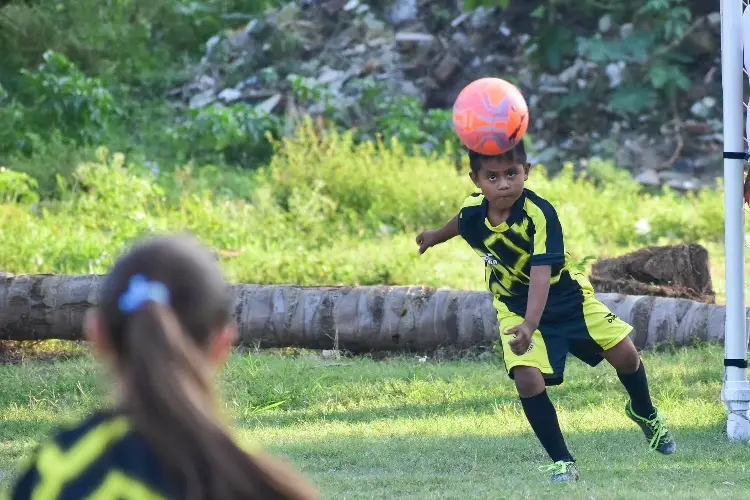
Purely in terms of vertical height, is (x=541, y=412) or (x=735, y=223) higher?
(x=735, y=223)

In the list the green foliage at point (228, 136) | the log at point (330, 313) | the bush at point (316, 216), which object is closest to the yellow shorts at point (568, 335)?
the log at point (330, 313)

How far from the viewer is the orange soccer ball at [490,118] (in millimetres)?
5668

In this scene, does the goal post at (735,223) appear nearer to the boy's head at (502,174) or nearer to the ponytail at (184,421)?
the boy's head at (502,174)

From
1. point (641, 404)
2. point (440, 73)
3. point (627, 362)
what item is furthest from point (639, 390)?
point (440, 73)

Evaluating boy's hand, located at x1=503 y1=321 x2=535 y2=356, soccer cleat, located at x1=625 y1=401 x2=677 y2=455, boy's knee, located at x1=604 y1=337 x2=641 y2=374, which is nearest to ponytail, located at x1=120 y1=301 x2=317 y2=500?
boy's hand, located at x1=503 y1=321 x2=535 y2=356

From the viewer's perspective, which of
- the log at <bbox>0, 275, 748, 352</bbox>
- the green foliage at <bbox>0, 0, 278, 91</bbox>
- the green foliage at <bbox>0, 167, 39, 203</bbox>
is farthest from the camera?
the green foliage at <bbox>0, 0, 278, 91</bbox>

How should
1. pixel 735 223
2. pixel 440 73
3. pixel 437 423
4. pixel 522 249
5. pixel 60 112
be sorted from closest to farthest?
1. pixel 522 249
2. pixel 735 223
3. pixel 437 423
4. pixel 60 112
5. pixel 440 73

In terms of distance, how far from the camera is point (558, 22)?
58.9 feet

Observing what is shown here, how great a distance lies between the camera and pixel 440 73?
1811cm

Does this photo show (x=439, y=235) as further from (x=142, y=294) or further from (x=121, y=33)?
(x=121, y=33)

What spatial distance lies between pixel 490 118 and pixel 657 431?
168 centimetres

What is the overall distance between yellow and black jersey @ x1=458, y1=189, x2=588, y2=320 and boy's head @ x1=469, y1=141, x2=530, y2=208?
0.09 m

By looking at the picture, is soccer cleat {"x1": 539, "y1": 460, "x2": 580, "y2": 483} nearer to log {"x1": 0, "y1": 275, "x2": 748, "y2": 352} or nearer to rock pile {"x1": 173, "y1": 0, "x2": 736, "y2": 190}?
log {"x1": 0, "y1": 275, "x2": 748, "y2": 352}

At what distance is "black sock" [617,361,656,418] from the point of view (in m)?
6.08
